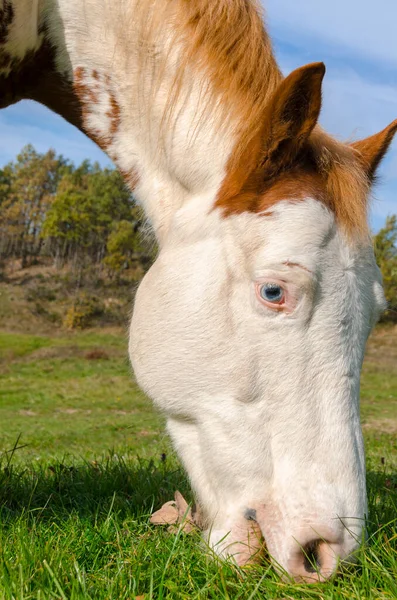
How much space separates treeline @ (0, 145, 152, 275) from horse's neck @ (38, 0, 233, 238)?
58.6 meters

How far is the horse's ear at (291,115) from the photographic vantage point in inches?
97.7

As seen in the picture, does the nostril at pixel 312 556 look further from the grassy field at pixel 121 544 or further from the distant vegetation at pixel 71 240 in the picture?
the distant vegetation at pixel 71 240

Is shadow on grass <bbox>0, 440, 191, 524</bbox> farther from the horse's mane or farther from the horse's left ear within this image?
the horse's left ear

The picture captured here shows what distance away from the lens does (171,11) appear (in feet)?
10.3

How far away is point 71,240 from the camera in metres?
76.2

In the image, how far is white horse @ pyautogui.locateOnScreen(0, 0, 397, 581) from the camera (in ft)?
8.22

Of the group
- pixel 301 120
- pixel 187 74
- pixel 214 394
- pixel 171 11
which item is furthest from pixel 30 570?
pixel 171 11

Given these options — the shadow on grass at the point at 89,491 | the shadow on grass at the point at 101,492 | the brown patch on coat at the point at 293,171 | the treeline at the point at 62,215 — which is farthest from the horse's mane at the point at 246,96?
the treeline at the point at 62,215

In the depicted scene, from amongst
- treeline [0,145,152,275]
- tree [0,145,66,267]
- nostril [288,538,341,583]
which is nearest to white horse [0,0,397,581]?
nostril [288,538,341,583]

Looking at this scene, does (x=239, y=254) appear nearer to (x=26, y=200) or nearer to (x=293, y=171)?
(x=293, y=171)

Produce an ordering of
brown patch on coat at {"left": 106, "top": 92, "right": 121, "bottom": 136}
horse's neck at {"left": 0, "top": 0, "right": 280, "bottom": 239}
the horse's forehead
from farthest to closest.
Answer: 1. brown patch on coat at {"left": 106, "top": 92, "right": 121, "bottom": 136}
2. horse's neck at {"left": 0, "top": 0, "right": 280, "bottom": 239}
3. the horse's forehead

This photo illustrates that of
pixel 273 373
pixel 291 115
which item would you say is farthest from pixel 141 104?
pixel 273 373

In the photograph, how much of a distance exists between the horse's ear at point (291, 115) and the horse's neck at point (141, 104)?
299mm

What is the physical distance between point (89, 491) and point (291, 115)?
2.66 m
